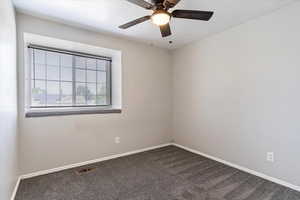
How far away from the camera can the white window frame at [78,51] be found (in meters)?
2.28

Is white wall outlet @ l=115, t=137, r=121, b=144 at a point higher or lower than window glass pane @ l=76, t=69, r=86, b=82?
lower

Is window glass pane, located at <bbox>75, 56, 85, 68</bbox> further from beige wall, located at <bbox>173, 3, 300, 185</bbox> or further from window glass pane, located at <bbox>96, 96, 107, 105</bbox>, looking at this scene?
beige wall, located at <bbox>173, 3, 300, 185</bbox>

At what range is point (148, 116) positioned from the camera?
11.1 feet

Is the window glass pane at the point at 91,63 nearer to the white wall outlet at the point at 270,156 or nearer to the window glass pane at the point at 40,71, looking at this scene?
the window glass pane at the point at 40,71

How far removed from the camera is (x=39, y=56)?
8.26 ft

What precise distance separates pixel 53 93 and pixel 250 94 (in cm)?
324

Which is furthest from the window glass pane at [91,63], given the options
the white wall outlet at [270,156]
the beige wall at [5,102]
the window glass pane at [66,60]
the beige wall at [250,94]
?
the white wall outlet at [270,156]

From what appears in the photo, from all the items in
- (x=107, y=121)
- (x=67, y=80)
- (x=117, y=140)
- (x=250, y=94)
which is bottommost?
(x=117, y=140)

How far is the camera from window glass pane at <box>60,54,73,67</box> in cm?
274

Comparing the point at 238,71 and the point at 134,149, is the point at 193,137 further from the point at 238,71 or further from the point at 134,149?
the point at 238,71

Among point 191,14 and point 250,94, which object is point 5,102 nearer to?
point 191,14

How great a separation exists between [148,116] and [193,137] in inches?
→ 42.0

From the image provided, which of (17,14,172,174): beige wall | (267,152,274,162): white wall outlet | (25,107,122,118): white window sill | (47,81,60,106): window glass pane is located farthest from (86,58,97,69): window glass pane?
(267,152,274,162): white wall outlet

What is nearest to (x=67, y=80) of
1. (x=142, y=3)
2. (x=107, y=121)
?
(x=107, y=121)
